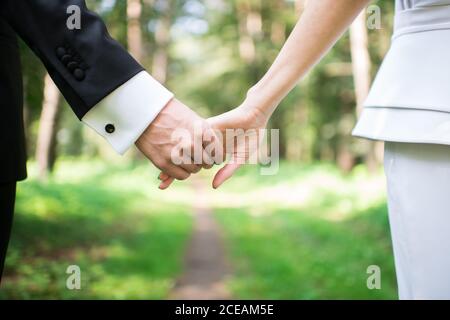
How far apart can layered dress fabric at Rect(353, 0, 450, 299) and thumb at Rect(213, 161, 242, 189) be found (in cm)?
79

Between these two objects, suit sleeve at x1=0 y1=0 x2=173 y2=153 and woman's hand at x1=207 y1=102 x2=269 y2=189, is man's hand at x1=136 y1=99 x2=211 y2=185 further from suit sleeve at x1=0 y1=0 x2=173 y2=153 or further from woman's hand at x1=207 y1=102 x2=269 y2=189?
woman's hand at x1=207 y1=102 x2=269 y2=189

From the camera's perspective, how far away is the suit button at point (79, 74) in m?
1.40

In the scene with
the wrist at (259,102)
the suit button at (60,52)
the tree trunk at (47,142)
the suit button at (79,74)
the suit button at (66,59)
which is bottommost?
the suit button at (79,74)

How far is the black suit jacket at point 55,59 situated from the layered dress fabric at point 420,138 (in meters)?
0.80

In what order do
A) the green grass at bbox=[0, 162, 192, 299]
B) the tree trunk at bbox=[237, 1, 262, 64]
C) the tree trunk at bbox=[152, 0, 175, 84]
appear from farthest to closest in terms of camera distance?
the tree trunk at bbox=[237, 1, 262, 64] → the tree trunk at bbox=[152, 0, 175, 84] → the green grass at bbox=[0, 162, 192, 299]

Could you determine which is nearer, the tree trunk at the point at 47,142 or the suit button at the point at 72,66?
the suit button at the point at 72,66

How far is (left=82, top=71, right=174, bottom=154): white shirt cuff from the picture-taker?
1476mm

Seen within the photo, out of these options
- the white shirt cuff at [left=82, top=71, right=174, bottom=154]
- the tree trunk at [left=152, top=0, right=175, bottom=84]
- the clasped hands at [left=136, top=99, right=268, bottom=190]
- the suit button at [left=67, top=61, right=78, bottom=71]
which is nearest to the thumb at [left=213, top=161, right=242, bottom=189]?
the clasped hands at [left=136, top=99, right=268, bottom=190]

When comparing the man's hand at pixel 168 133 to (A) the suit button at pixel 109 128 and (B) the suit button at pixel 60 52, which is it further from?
(B) the suit button at pixel 60 52

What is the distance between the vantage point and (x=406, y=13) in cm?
137

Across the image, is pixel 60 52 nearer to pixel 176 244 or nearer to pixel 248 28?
pixel 176 244

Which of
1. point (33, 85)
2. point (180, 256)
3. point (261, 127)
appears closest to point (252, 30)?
point (180, 256)

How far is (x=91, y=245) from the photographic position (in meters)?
6.07

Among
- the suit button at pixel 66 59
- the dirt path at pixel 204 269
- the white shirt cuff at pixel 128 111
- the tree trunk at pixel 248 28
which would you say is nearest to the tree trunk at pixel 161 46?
the tree trunk at pixel 248 28
